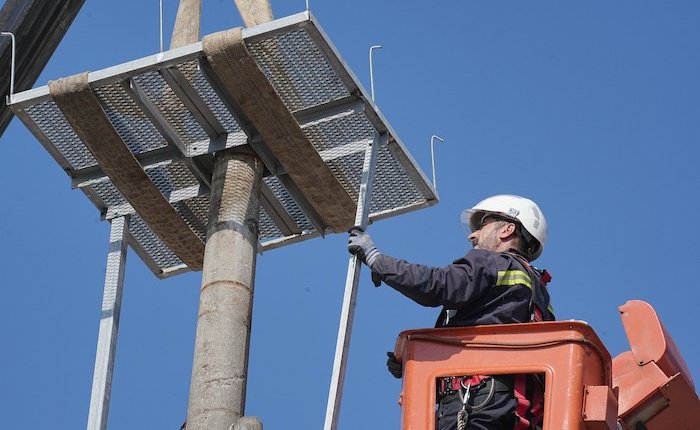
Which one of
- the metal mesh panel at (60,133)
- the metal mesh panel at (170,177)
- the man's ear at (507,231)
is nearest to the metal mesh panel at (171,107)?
the metal mesh panel at (170,177)

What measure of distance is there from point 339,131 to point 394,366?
2305mm

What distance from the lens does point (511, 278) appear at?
30.6 ft

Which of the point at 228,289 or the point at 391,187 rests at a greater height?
the point at 391,187

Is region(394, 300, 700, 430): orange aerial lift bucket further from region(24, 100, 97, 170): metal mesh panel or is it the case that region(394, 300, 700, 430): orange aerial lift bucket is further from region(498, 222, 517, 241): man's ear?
region(24, 100, 97, 170): metal mesh panel

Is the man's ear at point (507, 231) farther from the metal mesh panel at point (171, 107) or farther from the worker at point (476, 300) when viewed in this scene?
the metal mesh panel at point (171, 107)

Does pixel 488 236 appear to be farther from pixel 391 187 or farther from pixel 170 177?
pixel 170 177

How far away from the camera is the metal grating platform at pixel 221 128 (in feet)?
35.4

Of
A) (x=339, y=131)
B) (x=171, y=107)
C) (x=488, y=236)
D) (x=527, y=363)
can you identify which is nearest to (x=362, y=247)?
(x=488, y=236)

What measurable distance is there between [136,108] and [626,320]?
11.4ft

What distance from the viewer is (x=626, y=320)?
1004 centimetres

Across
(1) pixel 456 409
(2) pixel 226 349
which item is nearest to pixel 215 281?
(2) pixel 226 349

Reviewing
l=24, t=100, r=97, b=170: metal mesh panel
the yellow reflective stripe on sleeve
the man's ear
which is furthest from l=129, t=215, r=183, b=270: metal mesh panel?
the yellow reflective stripe on sleeve

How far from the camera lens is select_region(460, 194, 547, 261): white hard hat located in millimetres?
10047

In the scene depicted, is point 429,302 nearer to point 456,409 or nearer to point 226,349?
point 456,409
